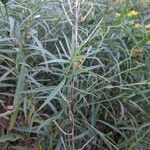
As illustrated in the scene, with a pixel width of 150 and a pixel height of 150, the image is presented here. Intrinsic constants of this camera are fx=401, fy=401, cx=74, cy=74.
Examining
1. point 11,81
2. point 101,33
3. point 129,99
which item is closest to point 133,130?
point 129,99

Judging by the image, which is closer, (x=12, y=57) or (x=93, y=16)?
(x=12, y=57)

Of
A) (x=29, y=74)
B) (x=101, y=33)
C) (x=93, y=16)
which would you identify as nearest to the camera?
(x=29, y=74)

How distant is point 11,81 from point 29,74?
0.09 m

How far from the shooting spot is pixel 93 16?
1.81 metres

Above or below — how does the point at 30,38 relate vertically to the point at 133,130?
above

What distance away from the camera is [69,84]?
1384mm

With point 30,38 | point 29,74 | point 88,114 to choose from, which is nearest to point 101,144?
point 88,114

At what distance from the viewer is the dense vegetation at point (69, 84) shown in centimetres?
137

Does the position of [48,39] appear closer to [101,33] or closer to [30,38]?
[30,38]

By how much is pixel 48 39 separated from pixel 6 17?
0.19 m

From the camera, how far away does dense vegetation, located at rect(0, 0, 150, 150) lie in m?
1.37

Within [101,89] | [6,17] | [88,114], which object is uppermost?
[6,17]

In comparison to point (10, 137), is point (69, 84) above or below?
above

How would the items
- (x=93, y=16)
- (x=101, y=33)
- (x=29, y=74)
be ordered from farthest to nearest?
1. (x=93, y=16)
2. (x=101, y=33)
3. (x=29, y=74)
